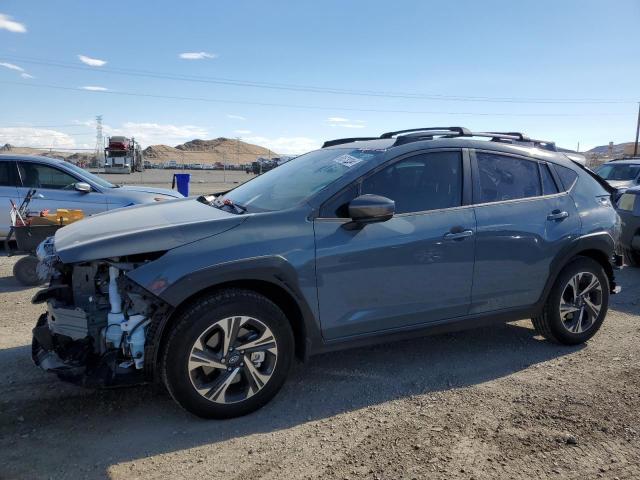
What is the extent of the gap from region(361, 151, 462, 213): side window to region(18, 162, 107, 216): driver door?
19.1ft

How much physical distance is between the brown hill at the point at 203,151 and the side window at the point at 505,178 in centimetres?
8559

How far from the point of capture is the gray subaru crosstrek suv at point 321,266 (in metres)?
3.11

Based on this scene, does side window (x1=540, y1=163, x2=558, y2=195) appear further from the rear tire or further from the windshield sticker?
the rear tire

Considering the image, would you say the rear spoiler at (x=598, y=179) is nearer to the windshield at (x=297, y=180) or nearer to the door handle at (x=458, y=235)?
the door handle at (x=458, y=235)

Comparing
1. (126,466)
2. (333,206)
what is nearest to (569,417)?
(333,206)

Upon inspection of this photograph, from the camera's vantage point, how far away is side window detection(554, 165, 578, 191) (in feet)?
Answer: 15.0

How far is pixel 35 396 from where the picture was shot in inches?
139

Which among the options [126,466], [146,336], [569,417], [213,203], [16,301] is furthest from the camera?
[16,301]

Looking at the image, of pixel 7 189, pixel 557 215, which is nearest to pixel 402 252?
pixel 557 215

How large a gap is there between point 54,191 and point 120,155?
38.7m

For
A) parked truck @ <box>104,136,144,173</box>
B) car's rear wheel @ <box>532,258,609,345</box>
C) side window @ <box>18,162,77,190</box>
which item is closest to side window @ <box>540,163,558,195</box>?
car's rear wheel @ <box>532,258,609,345</box>

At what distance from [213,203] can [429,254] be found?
1.78 meters

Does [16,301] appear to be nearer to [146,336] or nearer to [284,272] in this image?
[146,336]

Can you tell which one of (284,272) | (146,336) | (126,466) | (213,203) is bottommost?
(126,466)
